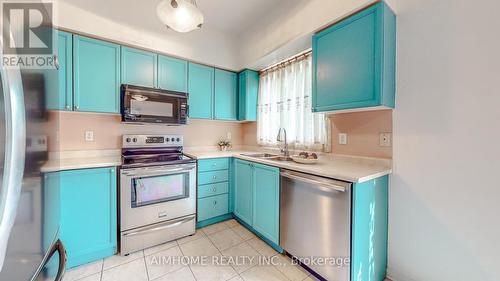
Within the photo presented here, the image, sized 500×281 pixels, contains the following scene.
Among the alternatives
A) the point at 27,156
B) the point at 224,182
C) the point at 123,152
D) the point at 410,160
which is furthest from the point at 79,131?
the point at 410,160

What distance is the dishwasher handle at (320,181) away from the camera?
52.9 inches

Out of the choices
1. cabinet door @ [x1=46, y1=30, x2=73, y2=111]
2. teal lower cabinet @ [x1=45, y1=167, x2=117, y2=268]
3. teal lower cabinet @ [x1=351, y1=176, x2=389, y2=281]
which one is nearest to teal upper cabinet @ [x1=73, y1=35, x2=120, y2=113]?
cabinet door @ [x1=46, y1=30, x2=73, y2=111]

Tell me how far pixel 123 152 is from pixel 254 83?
79.2 inches

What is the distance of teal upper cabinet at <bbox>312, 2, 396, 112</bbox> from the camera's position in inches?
57.2

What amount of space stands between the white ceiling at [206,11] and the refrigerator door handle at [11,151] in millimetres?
2104

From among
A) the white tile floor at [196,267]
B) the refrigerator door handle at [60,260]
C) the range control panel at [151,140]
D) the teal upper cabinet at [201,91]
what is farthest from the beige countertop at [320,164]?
the white tile floor at [196,267]

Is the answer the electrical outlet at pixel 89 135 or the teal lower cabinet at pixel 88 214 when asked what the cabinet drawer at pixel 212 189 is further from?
the electrical outlet at pixel 89 135

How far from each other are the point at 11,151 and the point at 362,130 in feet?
6.89

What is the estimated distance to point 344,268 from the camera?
1.37m

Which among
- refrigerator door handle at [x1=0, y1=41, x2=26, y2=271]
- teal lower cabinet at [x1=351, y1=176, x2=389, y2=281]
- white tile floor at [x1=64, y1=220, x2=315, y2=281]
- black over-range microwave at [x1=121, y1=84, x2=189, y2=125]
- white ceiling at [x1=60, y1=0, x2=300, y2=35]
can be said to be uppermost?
white ceiling at [x1=60, y1=0, x2=300, y2=35]

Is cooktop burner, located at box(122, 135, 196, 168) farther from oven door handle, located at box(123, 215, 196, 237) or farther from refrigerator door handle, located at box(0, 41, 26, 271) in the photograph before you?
refrigerator door handle, located at box(0, 41, 26, 271)

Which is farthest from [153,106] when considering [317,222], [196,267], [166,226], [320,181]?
[317,222]

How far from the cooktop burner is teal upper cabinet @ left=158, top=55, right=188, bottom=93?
66cm

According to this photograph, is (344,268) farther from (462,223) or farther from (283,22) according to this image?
(283,22)
